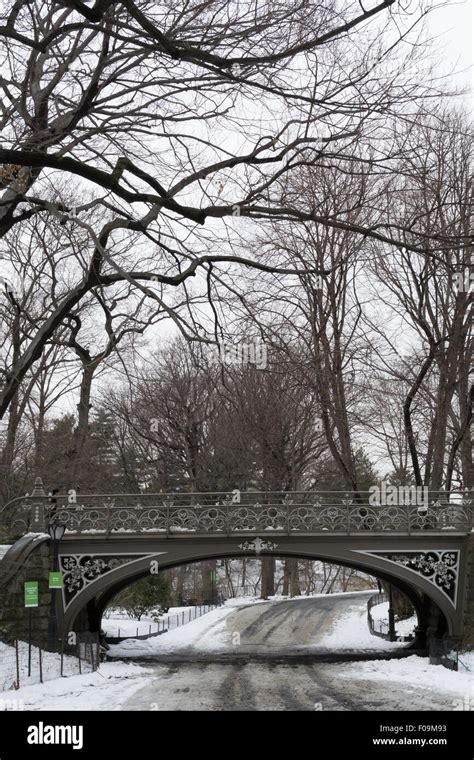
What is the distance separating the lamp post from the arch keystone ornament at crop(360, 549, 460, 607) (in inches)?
300

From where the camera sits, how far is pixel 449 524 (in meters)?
21.0

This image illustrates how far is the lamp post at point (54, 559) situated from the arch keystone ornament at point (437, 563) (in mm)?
7631

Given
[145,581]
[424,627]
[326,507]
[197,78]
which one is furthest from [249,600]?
[197,78]

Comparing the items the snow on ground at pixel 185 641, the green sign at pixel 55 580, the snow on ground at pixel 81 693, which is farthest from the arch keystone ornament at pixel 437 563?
the snow on ground at pixel 185 641

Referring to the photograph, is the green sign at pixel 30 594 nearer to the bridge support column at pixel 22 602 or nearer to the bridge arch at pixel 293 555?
the bridge support column at pixel 22 602

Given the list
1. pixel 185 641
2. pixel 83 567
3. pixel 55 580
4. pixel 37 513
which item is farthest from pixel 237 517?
pixel 185 641

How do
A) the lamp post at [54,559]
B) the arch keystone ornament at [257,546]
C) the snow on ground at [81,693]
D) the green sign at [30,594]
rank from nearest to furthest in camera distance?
the snow on ground at [81,693]
the green sign at [30,594]
the lamp post at [54,559]
the arch keystone ornament at [257,546]

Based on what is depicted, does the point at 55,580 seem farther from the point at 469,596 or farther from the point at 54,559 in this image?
the point at 469,596

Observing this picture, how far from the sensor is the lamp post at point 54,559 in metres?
19.3

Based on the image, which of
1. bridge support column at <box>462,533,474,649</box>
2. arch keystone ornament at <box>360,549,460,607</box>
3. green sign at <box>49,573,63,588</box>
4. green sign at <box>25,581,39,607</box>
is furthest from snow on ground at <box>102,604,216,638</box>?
green sign at <box>25,581,39,607</box>

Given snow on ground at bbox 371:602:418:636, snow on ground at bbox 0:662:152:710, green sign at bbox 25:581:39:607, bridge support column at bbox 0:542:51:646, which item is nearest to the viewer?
snow on ground at bbox 0:662:152:710

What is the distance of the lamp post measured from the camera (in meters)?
19.3

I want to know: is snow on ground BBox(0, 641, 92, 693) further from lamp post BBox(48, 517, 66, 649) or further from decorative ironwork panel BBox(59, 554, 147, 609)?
decorative ironwork panel BBox(59, 554, 147, 609)

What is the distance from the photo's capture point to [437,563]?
2103 centimetres
